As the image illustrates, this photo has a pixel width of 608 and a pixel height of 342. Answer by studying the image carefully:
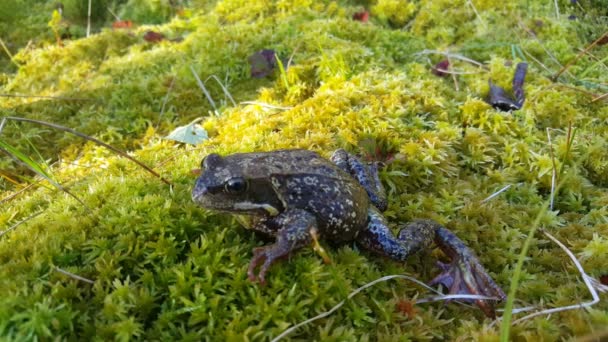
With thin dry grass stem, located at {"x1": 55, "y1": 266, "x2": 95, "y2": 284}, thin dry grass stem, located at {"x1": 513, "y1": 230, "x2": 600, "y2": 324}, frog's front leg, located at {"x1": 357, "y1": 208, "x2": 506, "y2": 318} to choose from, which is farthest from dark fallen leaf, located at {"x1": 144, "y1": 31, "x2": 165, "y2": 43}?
thin dry grass stem, located at {"x1": 513, "y1": 230, "x2": 600, "y2": 324}

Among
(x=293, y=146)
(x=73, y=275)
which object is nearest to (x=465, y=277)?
(x=293, y=146)

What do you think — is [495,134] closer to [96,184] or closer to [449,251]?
[449,251]

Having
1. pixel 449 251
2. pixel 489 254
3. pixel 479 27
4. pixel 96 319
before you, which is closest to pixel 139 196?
pixel 96 319

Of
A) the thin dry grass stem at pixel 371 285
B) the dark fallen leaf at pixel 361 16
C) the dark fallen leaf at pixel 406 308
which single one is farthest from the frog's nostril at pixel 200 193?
the dark fallen leaf at pixel 361 16

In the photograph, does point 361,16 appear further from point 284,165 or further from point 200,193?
point 200,193

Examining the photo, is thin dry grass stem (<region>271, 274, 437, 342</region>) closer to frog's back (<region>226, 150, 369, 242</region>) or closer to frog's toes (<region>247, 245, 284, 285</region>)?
frog's toes (<region>247, 245, 284, 285</region>)

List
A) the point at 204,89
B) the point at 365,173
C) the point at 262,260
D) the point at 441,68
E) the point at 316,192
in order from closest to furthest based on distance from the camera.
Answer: the point at 262,260 < the point at 316,192 < the point at 365,173 < the point at 204,89 < the point at 441,68
